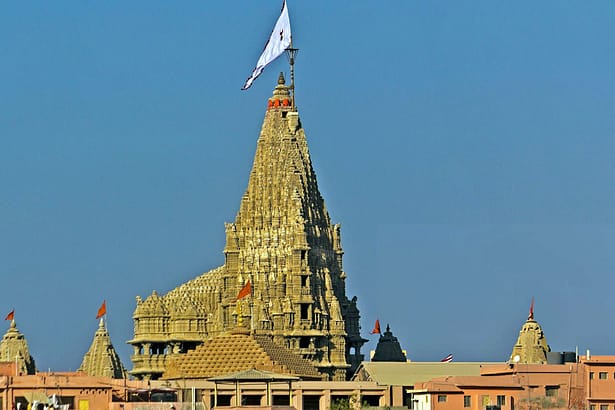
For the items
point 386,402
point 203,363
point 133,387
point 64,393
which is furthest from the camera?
point 386,402

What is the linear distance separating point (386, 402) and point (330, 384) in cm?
458

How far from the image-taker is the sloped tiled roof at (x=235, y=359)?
181 metres

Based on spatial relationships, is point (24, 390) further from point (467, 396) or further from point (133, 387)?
point (467, 396)

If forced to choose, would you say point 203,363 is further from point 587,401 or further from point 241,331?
point 587,401

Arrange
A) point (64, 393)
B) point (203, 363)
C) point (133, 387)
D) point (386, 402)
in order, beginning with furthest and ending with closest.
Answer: point (386, 402) → point (203, 363) → point (133, 387) → point (64, 393)

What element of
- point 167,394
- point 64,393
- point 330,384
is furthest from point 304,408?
point 64,393

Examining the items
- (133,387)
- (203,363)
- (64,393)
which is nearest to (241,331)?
(203,363)

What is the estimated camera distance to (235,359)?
602 feet

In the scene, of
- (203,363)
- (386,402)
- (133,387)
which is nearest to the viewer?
(133,387)

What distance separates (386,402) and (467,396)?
31.2 meters

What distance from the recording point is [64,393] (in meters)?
162

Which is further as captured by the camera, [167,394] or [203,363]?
[203,363]

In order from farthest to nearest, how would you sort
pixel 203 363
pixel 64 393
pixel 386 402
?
pixel 386 402
pixel 203 363
pixel 64 393

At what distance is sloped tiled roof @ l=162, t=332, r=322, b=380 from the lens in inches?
7141
